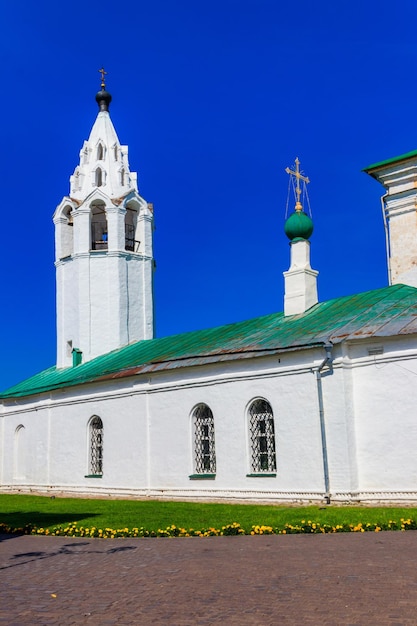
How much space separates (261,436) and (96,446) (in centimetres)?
685

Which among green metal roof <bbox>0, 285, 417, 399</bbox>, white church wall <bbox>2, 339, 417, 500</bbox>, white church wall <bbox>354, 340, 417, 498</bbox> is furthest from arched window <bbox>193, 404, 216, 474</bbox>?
white church wall <bbox>354, 340, 417, 498</bbox>

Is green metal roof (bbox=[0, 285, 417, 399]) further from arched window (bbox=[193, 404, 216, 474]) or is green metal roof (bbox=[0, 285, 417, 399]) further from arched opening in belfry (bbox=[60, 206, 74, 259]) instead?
arched opening in belfry (bbox=[60, 206, 74, 259])

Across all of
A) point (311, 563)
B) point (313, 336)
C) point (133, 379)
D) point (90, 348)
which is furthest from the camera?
point (90, 348)

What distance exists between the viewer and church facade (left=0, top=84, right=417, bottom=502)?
1464cm

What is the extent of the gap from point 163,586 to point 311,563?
1759mm

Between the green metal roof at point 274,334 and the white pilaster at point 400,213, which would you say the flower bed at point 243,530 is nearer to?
the green metal roof at point 274,334

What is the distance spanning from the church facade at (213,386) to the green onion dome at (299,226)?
4 centimetres

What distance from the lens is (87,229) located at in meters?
26.5

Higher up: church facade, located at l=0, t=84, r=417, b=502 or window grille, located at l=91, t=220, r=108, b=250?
window grille, located at l=91, t=220, r=108, b=250

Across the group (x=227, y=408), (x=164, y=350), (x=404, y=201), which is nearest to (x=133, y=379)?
(x=164, y=350)

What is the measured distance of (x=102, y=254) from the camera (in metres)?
Answer: 26.3

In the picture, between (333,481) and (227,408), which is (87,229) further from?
(333,481)

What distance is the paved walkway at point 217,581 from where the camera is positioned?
5.60 metres

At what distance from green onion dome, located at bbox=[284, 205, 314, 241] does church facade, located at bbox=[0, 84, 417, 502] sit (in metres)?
0.04
